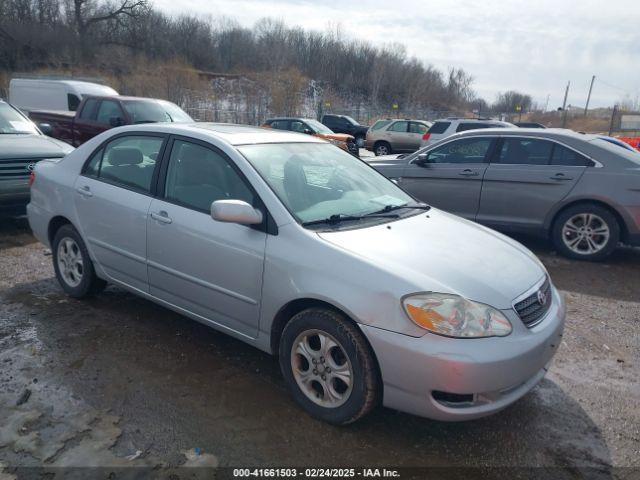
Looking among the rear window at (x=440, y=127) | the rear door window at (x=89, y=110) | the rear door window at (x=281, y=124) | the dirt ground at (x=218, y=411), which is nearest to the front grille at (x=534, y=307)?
the dirt ground at (x=218, y=411)

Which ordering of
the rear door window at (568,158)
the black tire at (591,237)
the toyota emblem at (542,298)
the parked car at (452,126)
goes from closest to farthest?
the toyota emblem at (542,298), the black tire at (591,237), the rear door window at (568,158), the parked car at (452,126)

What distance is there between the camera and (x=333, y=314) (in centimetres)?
272

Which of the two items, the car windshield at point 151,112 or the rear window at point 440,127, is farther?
the rear window at point 440,127

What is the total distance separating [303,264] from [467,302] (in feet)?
2.95

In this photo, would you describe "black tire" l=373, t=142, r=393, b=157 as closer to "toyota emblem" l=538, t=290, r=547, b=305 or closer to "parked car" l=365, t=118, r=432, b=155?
"parked car" l=365, t=118, r=432, b=155

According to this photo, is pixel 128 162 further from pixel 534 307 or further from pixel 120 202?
pixel 534 307

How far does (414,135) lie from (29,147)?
54.7 ft

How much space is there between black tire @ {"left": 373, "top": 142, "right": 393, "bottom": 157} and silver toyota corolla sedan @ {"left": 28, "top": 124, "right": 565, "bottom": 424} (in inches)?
699

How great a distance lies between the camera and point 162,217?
3.56m

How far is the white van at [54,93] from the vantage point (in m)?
16.3

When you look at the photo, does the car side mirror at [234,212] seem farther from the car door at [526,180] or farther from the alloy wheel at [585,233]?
the alloy wheel at [585,233]

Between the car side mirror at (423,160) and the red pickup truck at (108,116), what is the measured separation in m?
5.86

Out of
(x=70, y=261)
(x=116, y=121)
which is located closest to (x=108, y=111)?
(x=116, y=121)

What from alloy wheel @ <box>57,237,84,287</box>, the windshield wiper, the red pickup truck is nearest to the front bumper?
the windshield wiper
